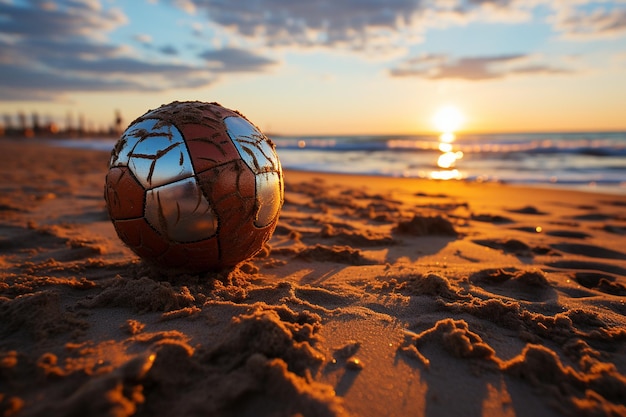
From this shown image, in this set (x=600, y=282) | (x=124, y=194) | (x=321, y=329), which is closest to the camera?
(x=321, y=329)

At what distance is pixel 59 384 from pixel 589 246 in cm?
460

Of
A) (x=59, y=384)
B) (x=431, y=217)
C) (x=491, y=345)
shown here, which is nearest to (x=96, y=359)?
(x=59, y=384)

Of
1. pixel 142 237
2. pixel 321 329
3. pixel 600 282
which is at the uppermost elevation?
pixel 142 237

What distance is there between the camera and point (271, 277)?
3.03 m

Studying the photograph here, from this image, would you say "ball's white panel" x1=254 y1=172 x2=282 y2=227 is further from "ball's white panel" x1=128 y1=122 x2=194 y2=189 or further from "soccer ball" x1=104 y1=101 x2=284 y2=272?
"ball's white panel" x1=128 y1=122 x2=194 y2=189

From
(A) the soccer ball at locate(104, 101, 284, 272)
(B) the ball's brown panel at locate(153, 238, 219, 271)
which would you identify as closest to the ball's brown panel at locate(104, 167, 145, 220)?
(A) the soccer ball at locate(104, 101, 284, 272)

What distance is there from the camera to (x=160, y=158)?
2307 mm

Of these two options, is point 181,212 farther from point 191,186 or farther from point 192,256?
point 192,256

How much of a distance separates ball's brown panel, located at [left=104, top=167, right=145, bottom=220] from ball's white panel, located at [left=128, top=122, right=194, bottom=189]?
0.06 meters

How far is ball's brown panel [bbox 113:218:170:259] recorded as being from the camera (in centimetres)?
243

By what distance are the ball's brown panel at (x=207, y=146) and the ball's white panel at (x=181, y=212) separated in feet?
0.43

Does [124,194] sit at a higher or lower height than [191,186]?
lower

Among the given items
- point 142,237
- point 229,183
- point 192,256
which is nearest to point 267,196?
point 229,183

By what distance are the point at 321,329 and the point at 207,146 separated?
1262 mm
